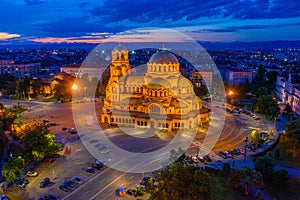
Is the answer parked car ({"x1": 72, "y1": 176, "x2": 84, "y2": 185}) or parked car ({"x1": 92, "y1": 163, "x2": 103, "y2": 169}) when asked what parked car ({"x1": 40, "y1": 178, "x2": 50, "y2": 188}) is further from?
parked car ({"x1": 92, "y1": 163, "x2": 103, "y2": 169})

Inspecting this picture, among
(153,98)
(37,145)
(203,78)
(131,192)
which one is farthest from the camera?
(203,78)

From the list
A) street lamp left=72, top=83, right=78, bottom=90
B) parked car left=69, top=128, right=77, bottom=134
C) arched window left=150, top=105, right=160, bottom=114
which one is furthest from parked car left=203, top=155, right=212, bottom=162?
street lamp left=72, top=83, right=78, bottom=90

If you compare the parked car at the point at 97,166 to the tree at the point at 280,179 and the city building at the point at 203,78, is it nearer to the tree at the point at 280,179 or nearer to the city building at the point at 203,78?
the tree at the point at 280,179

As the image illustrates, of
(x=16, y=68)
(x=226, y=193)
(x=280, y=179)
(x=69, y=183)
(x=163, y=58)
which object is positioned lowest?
(x=226, y=193)

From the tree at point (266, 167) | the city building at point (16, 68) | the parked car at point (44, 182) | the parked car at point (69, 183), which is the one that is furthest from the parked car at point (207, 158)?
the city building at point (16, 68)

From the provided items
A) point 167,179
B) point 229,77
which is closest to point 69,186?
point 167,179

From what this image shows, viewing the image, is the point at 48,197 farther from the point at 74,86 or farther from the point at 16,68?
the point at 16,68

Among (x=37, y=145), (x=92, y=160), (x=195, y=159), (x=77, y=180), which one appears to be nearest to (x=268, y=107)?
(x=195, y=159)

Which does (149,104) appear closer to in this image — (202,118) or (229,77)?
(202,118)
